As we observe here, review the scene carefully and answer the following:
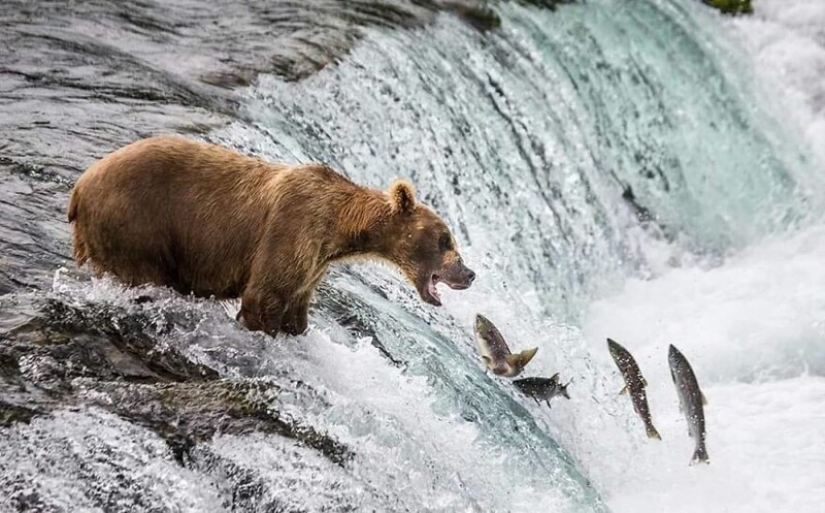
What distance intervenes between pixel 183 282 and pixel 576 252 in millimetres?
4840

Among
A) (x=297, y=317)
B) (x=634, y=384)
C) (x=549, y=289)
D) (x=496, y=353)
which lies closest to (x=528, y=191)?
(x=549, y=289)

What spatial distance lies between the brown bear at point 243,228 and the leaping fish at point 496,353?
0.96 meters

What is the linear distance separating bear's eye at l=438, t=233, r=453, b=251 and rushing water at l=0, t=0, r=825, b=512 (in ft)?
1.88

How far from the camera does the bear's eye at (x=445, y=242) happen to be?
453 centimetres

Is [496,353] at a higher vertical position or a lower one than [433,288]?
lower

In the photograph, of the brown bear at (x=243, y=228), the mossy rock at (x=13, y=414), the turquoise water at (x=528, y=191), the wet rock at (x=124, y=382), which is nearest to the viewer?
the mossy rock at (x=13, y=414)

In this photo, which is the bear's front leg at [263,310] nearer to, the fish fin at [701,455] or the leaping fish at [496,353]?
the leaping fish at [496,353]

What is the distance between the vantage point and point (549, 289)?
8.33 metres

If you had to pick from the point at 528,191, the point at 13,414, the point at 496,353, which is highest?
the point at 13,414

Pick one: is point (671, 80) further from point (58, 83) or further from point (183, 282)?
point (183, 282)

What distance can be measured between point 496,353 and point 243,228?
1.54m

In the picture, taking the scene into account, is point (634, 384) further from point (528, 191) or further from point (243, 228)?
point (528, 191)

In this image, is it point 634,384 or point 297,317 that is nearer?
point 297,317

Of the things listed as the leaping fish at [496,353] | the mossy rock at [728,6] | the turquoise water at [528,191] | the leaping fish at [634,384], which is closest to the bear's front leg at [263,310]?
the turquoise water at [528,191]
